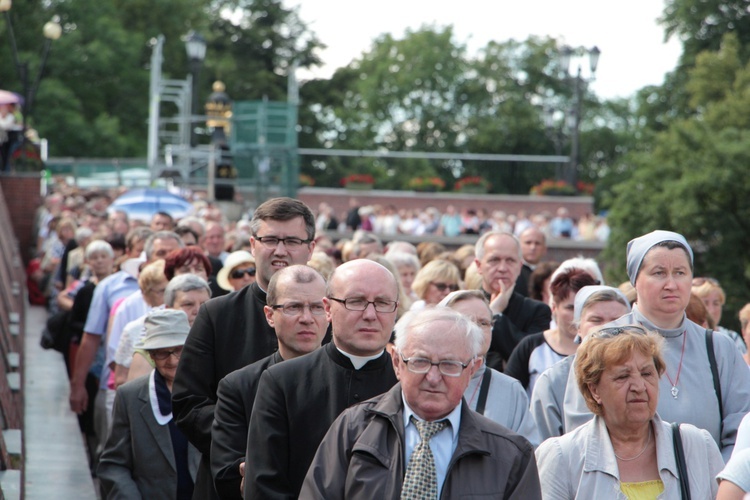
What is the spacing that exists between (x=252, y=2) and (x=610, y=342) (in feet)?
269

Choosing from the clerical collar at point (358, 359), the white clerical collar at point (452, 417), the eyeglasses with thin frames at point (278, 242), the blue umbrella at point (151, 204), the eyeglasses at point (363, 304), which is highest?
the eyeglasses with thin frames at point (278, 242)

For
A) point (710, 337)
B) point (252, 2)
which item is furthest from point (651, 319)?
point (252, 2)

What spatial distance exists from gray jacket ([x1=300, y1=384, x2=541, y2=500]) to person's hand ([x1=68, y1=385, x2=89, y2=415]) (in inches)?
267

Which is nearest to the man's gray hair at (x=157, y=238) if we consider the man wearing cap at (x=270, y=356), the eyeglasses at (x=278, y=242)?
the eyeglasses at (x=278, y=242)

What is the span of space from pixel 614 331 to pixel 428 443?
45.0 inches

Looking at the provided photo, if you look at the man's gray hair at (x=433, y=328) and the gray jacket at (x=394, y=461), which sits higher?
the man's gray hair at (x=433, y=328)

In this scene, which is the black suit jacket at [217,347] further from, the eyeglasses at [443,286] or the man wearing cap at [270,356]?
the eyeglasses at [443,286]

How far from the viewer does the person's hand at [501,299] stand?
888 cm

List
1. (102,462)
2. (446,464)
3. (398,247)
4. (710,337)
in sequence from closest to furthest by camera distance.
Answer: (446,464), (710,337), (102,462), (398,247)

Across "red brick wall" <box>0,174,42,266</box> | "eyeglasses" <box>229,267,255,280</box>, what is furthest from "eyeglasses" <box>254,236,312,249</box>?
"red brick wall" <box>0,174,42,266</box>

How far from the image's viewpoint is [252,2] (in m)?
85.3

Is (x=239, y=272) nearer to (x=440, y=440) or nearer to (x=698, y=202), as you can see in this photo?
(x=440, y=440)

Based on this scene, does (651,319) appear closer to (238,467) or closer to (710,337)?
(710,337)

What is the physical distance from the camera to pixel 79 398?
36.2 feet
